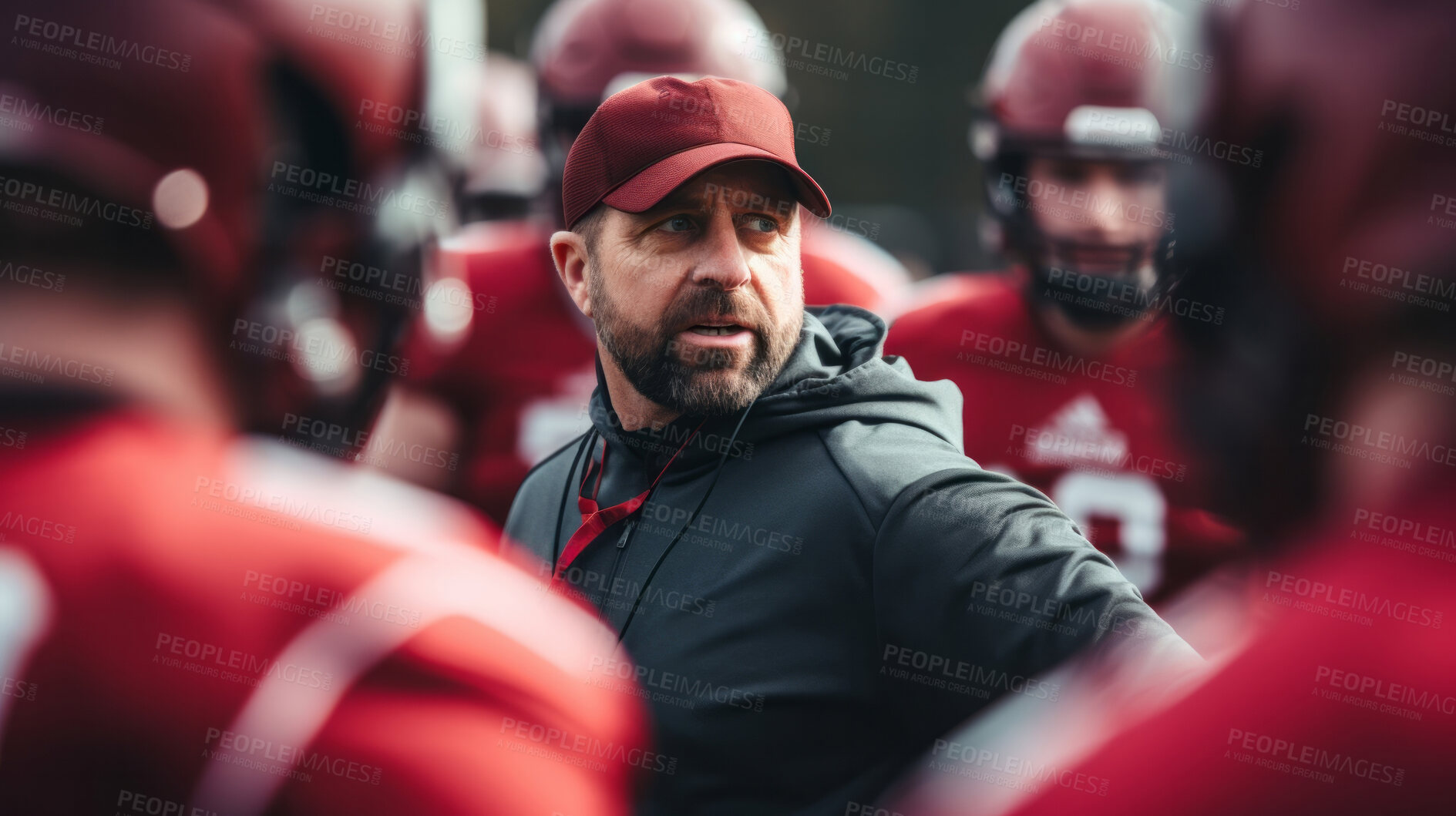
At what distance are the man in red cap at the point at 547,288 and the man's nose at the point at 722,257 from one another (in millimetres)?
1687

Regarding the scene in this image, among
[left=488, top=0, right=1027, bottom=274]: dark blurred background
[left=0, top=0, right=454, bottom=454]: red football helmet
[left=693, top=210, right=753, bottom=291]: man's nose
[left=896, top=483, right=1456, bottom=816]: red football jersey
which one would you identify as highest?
[left=0, top=0, right=454, bottom=454]: red football helmet

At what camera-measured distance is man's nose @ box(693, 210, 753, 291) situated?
64.4 inches

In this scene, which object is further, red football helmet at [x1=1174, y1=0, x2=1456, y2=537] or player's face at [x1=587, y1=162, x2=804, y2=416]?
player's face at [x1=587, y1=162, x2=804, y2=416]

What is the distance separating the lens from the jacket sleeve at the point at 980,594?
1.30 m

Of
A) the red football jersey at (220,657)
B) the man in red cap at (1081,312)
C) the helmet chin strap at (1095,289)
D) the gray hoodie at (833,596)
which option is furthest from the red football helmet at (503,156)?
the red football jersey at (220,657)

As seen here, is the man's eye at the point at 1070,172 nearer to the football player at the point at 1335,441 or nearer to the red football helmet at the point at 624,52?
the red football helmet at the point at 624,52

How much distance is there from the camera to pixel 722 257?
165 cm

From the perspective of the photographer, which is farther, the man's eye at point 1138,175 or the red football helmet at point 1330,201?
the man's eye at point 1138,175

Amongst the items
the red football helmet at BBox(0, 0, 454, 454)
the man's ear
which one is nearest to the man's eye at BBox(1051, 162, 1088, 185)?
the man's ear

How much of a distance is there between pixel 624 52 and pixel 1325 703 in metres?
3.72

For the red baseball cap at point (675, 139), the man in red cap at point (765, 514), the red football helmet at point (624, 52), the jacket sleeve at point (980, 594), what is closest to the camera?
the jacket sleeve at point (980, 594)

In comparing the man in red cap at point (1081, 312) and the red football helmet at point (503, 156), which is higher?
the man in red cap at point (1081, 312)

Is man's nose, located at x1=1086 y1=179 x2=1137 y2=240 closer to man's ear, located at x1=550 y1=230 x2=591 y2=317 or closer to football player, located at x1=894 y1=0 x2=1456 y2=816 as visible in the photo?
man's ear, located at x1=550 y1=230 x2=591 y2=317

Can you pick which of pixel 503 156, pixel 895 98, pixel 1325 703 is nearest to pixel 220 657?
pixel 1325 703
